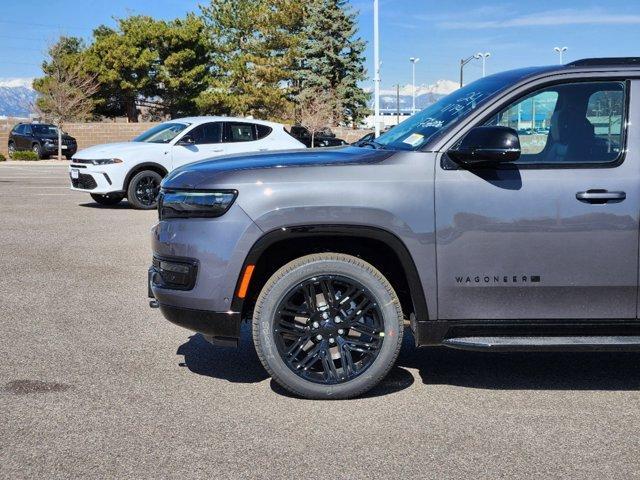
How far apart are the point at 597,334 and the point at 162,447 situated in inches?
95.5

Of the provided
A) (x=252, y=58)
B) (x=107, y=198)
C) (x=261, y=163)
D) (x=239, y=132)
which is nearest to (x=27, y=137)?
(x=252, y=58)

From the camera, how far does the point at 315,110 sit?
5941 cm

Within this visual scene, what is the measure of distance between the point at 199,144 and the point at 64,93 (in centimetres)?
3155

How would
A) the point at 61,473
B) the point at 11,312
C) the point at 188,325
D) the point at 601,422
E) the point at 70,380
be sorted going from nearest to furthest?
the point at 61,473 → the point at 601,422 → the point at 188,325 → the point at 70,380 → the point at 11,312

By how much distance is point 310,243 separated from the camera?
15.3 feet

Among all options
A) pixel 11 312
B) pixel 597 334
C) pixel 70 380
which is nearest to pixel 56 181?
pixel 11 312

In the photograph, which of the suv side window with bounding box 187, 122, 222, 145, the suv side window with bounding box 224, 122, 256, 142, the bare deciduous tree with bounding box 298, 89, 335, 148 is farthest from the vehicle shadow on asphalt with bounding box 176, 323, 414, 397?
the bare deciduous tree with bounding box 298, 89, 335, 148

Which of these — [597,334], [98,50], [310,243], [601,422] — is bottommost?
[601,422]

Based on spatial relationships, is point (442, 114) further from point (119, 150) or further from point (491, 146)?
point (119, 150)

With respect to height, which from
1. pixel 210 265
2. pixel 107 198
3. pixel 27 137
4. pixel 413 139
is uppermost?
pixel 27 137

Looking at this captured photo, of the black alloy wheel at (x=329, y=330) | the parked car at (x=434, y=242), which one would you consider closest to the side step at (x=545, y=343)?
the parked car at (x=434, y=242)

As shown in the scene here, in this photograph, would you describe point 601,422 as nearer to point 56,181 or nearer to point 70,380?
point 70,380

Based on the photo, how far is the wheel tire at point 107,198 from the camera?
15988 millimetres

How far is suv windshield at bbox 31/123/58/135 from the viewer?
41.0 meters
